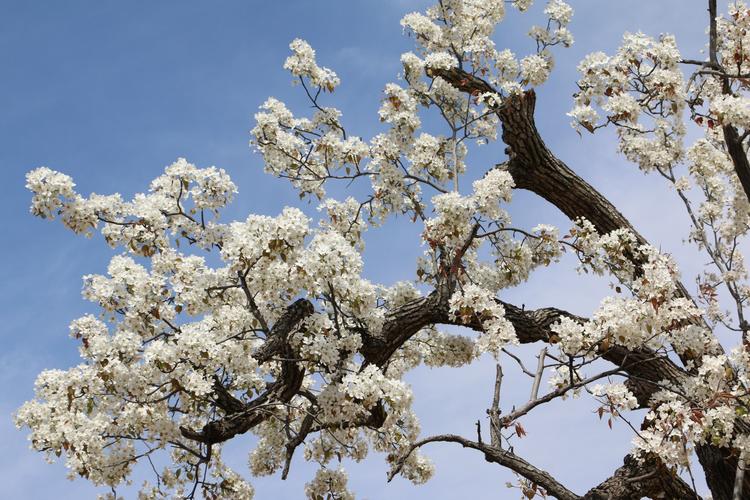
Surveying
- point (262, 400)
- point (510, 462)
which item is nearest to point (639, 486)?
point (510, 462)

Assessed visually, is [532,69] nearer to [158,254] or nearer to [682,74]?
[682,74]

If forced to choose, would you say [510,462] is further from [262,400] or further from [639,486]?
[262,400]

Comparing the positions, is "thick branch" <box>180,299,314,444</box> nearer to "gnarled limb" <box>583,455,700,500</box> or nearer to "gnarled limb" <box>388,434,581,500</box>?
"gnarled limb" <box>388,434,581,500</box>

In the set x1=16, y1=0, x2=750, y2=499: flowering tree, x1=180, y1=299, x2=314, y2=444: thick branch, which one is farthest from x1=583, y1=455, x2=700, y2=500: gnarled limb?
x1=180, y1=299, x2=314, y2=444: thick branch

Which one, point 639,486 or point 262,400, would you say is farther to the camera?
point 639,486

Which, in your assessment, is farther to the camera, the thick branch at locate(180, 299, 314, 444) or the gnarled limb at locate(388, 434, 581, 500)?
the thick branch at locate(180, 299, 314, 444)

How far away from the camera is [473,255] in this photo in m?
11.7

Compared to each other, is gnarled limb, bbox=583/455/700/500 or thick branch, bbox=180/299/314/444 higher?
thick branch, bbox=180/299/314/444

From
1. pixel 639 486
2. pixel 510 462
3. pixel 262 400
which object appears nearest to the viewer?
pixel 510 462

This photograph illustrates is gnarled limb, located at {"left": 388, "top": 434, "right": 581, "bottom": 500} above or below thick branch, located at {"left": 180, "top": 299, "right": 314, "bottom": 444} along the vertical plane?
below

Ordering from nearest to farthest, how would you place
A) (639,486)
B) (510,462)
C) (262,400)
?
(510,462)
(262,400)
(639,486)

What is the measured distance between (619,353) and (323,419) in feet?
14.5

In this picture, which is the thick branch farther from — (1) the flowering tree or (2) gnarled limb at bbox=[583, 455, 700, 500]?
(2) gnarled limb at bbox=[583, 455, 700, 500]

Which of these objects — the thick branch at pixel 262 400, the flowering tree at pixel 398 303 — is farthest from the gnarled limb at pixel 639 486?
the thick branch at pixel 262 400
